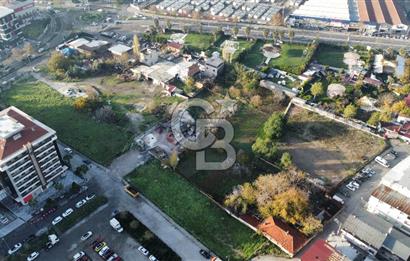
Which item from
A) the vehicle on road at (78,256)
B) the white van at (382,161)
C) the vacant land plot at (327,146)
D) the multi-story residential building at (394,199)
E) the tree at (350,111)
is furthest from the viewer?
the tree at (350,111)

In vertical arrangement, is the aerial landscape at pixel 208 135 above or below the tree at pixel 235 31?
below

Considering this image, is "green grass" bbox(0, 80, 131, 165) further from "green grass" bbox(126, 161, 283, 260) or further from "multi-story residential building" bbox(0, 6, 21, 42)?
"multi-story residential building" bbox(0, 6, 21, 42)

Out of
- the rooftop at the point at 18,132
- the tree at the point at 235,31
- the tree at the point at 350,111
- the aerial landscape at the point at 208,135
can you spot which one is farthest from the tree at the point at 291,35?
the rooftop at the point at 18,132

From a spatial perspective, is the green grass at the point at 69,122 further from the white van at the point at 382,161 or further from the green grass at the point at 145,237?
the white van at the point at 382,161

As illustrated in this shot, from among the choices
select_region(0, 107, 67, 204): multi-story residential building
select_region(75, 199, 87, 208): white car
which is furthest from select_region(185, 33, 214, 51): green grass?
select_region(75, 199, 87, 208): white car

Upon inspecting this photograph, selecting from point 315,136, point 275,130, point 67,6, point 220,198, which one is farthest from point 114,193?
point 67,6

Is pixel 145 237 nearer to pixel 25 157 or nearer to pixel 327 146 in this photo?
pixel 25 157

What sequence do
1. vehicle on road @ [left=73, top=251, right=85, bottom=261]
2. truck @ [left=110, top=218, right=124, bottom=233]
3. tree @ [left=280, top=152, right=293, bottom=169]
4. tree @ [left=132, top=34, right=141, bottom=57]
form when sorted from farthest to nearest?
tree @ [left=132, top=34, right=141, bottom=57], tree @ [left=280, top=152, right=293, bottom=169], truck @ [left=110, top=218, right=124, bottom=233], vehicle on road @ [left=73, top=251, right=85, bottom=261]
